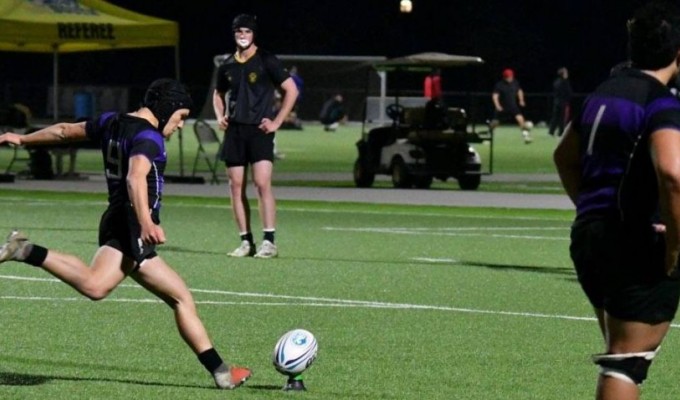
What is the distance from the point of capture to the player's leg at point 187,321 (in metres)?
9.30

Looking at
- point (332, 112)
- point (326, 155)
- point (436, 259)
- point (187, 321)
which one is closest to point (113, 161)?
point (187, 321)

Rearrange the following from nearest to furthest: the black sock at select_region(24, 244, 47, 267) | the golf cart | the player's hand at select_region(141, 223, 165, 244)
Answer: the player's hand at select_region(141, 223, 165, 244) < the black sock at select_region(24, 244, 47, 267) < the golf cart

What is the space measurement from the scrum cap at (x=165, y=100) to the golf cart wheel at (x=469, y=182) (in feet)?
64.0

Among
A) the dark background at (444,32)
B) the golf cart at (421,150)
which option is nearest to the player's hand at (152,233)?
the golf cart at (421,150)

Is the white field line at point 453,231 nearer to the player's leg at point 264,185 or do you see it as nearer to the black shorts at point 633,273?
the player's leg at point 264,185

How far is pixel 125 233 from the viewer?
9.52 metres

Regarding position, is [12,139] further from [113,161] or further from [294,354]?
[294,354]

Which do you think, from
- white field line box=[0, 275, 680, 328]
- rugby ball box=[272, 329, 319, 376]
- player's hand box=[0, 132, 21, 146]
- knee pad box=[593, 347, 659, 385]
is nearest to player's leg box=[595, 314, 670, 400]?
knee pad box=[593, 347, 659, 385]

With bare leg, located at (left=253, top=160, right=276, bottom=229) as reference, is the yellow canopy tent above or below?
above

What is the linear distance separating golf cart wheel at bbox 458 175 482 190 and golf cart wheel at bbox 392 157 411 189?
0.89 m

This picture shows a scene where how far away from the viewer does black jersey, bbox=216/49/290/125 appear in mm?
16906

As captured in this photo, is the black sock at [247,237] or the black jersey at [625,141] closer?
the black jersey at [625,141]

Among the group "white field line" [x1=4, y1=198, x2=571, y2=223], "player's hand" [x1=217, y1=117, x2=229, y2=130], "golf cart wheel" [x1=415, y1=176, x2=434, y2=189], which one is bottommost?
"golf cart wheel" [x1=415, y1=176, x2=434, y2=189]

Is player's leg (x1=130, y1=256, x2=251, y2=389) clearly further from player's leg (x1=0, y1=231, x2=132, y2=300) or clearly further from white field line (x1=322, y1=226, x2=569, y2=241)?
white field line (x1=322, y1=226, x2=569, y2=241)
